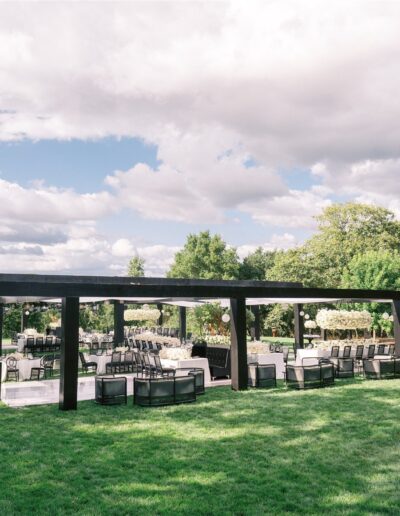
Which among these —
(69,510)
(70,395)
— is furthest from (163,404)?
(69,510)

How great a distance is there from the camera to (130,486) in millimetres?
6297

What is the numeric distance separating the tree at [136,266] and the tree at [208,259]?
5244 millimetres

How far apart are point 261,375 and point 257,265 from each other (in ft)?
134

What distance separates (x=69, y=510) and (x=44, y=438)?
3460mm

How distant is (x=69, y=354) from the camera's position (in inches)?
457

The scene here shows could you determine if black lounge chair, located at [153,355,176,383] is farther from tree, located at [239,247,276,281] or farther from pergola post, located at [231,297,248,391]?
tree, located at [239,247,276,281]

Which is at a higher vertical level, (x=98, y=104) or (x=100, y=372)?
(x=98, y=104)

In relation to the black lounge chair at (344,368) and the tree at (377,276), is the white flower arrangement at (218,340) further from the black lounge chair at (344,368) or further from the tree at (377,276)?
the tree at (377,276)

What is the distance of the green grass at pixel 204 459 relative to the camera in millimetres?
5781

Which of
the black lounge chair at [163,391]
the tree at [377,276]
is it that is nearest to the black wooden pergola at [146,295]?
the black lounge chair at [163,391]

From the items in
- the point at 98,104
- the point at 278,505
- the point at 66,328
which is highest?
the point at 98,104

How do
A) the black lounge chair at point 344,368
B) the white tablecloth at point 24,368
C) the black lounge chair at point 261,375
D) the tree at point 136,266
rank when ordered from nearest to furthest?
the black lounge chair at point 261,375
the black lounge chair at point 344,368
the white tablecloth at point 24,368
the tree at point 136,266

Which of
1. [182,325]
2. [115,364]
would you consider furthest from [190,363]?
[182,325]

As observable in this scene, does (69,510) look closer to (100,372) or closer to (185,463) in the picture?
(185,463)
